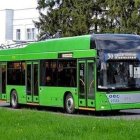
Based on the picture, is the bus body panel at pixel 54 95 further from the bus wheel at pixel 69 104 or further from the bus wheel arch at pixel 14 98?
the bus wheel arch at pixel 14 98

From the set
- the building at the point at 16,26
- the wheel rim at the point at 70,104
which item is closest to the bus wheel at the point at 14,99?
the wheel rim at the point at 70,104

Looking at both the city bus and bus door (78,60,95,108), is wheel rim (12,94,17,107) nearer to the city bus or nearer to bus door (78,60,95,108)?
the city bus

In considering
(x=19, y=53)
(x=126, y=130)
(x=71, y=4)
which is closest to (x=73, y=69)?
(x=19, y=53)

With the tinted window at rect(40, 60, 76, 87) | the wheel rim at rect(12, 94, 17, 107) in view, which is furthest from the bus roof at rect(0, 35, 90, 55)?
the wheel rim at rect(12, 94, 17, 107)

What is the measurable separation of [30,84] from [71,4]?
27.8m

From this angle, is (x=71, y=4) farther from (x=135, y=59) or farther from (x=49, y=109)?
(x=135, y=59)

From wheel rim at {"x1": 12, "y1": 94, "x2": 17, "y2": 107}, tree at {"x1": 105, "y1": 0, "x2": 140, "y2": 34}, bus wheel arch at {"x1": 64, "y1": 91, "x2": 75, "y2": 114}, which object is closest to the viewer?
bus wheel arch at {"x1": 64, "y1": 91, "x2": 75, "y2": 114}

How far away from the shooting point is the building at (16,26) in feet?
238

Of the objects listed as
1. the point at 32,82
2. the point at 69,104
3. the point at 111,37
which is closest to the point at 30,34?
the point at 32,82

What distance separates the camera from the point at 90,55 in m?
22.6

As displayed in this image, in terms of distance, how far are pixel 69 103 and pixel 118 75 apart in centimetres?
295

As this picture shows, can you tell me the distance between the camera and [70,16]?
177 ft

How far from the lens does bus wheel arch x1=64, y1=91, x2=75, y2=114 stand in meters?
24.1

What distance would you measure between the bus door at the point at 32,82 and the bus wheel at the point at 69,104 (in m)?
2.73
